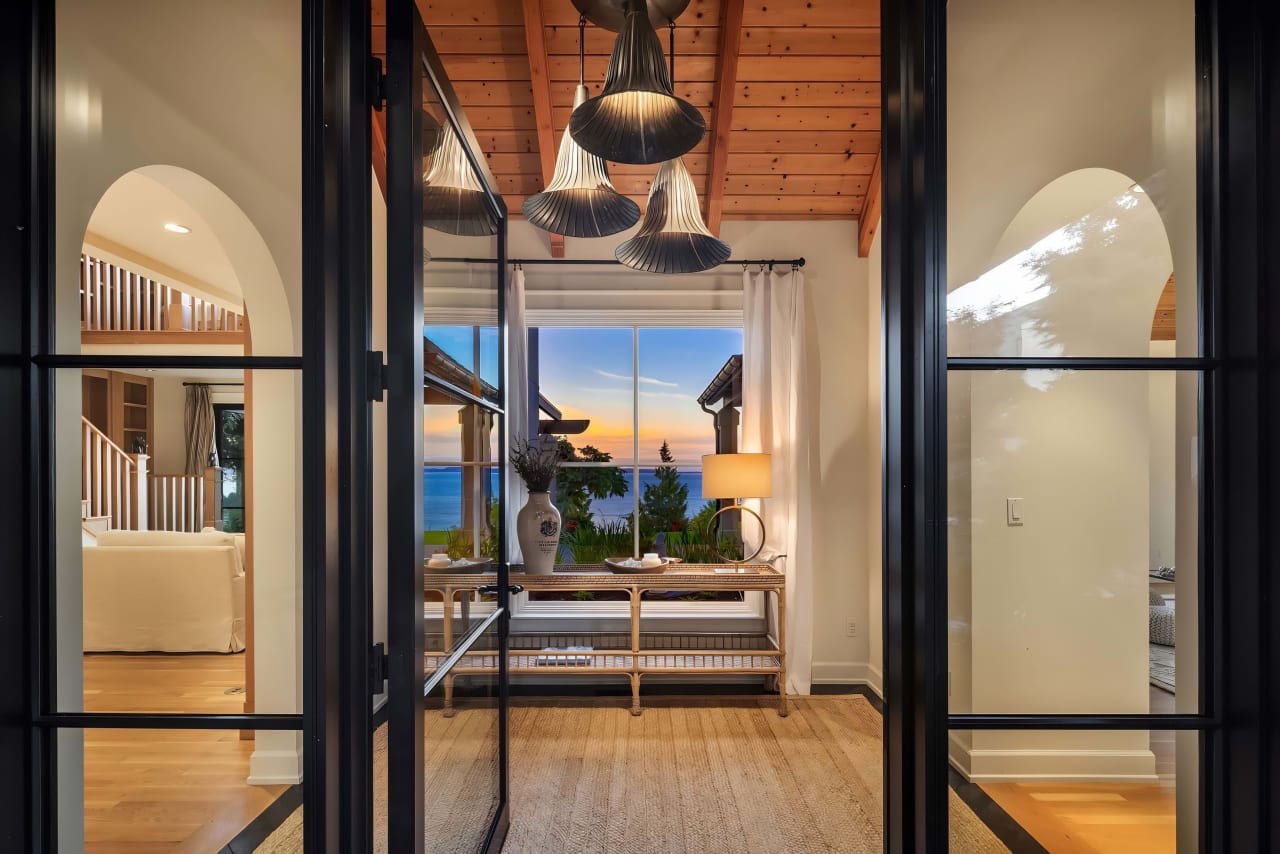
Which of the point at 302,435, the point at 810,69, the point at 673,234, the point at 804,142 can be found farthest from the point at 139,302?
the point at 804,142

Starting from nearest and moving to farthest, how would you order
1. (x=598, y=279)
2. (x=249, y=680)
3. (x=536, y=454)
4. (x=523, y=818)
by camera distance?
(x=249, y=680) → (x=523, y=818) → (x=536, y=454) → (x=598, y=279)

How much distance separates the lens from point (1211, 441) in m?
1.16

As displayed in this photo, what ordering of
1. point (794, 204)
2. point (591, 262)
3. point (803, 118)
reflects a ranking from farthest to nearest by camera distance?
point (591, 262) → point (794, 204) → point (803, 118)

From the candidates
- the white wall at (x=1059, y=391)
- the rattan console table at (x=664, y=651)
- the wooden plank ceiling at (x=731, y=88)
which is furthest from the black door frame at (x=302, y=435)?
the rattan console table at (x=664, y=651)

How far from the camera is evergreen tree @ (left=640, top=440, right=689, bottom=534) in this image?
4.60m

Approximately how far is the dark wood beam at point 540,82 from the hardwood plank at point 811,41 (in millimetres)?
919

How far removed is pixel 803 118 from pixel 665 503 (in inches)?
90.9

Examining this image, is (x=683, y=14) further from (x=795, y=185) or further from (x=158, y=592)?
(x=158, y=592)

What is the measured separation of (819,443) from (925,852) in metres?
3.38

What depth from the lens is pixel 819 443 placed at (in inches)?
173

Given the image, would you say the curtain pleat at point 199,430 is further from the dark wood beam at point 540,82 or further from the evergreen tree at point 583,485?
the evergreen tree at point 583,485

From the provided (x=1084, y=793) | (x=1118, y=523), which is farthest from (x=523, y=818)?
(x=1118, y=523)

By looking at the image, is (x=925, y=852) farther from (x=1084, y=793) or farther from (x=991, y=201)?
(x=991, y=201)

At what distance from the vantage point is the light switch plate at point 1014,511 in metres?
1.17
